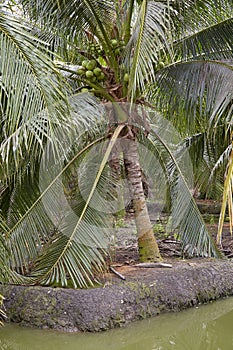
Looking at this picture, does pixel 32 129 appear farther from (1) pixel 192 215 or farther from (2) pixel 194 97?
(1) pixel 192 215

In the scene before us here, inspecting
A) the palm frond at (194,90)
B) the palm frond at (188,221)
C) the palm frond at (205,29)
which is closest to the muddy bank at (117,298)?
the palm frond at (188,221)

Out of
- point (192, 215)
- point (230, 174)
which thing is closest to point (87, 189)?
point (192, 215)

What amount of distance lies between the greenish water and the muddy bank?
0.09 meters

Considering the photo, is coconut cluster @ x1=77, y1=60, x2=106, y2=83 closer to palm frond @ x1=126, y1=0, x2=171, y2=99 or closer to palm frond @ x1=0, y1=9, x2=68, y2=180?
palm frond @ x1=126, y1=0, x2=171, y2=99

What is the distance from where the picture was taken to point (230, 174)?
9.03ft

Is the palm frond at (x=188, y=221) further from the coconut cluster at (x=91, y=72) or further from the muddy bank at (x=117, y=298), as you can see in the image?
the coconut cluster at (x=91, y=72)

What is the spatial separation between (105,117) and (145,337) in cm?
237

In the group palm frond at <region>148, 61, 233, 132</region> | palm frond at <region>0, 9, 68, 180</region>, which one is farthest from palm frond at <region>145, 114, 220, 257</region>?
palm frond at <region>0, 9, 68, 180</region>

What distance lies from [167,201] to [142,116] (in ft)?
4.26

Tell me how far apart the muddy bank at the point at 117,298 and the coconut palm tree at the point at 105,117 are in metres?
0.23

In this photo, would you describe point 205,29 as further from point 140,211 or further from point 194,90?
point 140,211

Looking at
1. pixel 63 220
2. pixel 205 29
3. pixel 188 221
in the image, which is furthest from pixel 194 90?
pixel 63 220

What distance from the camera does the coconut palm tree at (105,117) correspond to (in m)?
4.72

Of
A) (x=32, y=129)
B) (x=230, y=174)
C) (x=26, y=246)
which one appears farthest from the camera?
(x=26, y=246)
